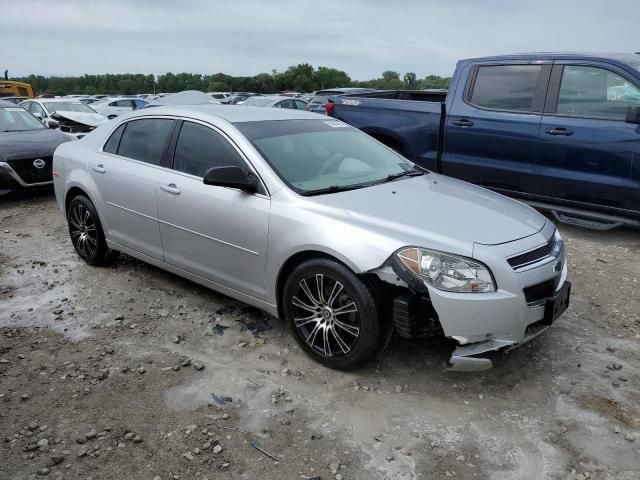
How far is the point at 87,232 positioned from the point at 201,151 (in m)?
A: 1.79

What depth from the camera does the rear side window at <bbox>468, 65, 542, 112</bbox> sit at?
6.34m

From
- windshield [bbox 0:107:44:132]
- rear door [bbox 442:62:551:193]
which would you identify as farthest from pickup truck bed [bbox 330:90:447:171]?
windshield [bbox 0:107:44:132]

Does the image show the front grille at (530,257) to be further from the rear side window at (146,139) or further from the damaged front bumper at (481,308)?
the rear side window at (146,139)

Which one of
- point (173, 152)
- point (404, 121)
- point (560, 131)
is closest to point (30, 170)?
point (173, 152)

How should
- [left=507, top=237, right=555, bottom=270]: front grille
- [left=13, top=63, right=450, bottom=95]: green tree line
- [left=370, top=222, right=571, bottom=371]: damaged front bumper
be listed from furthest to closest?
[left=13, top=63, right=450, bottom=95]: green tree line < [left=507, top=237, right=555, bottom=270]: front grille < [left=370, top=222, right=571, bottom=371]: damaged front bumper

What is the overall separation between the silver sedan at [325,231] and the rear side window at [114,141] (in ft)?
0.04

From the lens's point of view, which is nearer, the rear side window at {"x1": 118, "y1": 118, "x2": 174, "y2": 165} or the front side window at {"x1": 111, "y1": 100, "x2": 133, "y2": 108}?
the rear side window at {"x1": 118, "y1": 118, "x2": 174, "y2": 165}

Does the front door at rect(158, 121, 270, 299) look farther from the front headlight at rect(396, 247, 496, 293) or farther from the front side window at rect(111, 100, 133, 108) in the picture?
the front side window at rect(111, 100, 133, 108)

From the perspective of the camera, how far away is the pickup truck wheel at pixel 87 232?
17.0 feet

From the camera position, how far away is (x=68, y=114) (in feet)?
45.4

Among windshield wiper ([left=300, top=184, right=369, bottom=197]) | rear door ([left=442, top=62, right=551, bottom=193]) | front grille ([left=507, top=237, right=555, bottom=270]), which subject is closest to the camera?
front grille ([left=507, top=237, right=555, bottom=270])

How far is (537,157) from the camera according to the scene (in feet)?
20.3

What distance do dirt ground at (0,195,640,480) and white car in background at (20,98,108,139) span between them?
9.70 metres

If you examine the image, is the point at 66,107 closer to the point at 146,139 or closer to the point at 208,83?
the point at 146,139
